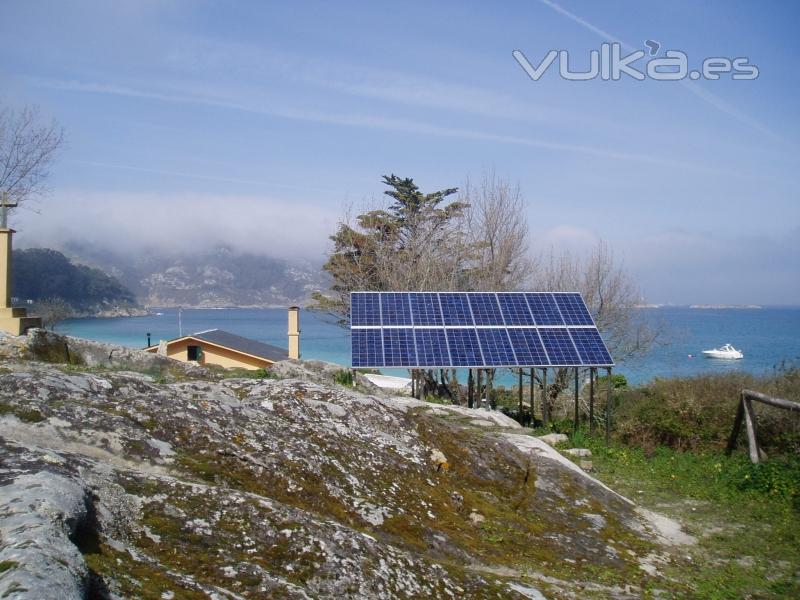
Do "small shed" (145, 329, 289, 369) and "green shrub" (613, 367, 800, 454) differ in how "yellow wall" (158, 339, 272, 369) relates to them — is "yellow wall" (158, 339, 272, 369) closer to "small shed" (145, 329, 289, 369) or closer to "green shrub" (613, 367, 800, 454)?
"small shed" (145, 329, 289, 369)

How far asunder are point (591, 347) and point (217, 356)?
61.6ft

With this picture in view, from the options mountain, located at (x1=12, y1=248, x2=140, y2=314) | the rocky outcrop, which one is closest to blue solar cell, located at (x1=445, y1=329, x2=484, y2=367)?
the rocky outcrop

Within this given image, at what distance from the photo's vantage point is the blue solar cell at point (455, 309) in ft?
57.9

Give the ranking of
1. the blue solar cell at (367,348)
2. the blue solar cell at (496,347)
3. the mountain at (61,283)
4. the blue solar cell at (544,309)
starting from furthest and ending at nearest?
the mountain at (61,283) → the blue solar cell at (544,309) → the blue solar cell at (496,347) → the blue solar cell at (367,348)

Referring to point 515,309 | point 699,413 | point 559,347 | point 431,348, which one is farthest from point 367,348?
point 699,413

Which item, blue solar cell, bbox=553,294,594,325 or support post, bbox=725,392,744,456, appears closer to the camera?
support post, bbox=725,392,744,456

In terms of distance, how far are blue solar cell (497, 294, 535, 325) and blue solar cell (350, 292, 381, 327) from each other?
11.5ft

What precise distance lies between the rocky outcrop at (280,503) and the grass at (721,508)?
677 mm

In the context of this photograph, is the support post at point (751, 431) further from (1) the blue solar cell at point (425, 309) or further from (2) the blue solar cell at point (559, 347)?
(1) the blue solar cell at point (425, 309)

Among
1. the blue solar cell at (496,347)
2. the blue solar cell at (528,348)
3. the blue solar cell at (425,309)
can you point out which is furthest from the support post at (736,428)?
the blue solar cell at (425,309)

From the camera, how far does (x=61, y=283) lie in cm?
11838

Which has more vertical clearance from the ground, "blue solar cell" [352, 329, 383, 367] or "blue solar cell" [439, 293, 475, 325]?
"blue solar cell" [439, 293, 475, 325]

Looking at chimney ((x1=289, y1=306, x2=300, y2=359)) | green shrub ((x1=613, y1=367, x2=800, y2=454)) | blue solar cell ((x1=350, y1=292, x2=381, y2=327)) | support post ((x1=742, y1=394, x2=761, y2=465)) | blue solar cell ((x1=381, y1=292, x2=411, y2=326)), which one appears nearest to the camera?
support post ((x1=742, y1=394, x2=761, y2=465))

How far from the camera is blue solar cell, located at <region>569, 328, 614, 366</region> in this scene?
1633 cm
